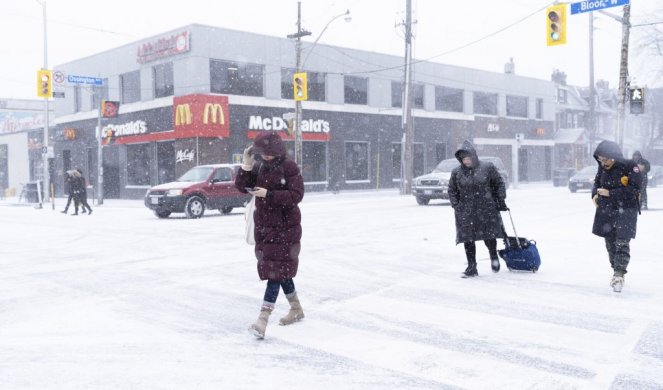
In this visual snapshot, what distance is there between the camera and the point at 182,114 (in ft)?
95.8

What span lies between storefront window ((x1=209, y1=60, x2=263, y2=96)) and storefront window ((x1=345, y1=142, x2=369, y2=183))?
707 centimetres

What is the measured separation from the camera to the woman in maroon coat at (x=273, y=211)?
5.20 meters

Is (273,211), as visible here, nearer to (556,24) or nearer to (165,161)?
(556,24)

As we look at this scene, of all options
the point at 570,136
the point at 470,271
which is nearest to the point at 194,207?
the point at 470,271

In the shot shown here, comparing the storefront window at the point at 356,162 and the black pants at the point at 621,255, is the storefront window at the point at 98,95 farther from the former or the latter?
the black pants at the point at 621,255

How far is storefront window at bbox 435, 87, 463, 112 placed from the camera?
41.6m

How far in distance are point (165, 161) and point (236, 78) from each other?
546cm

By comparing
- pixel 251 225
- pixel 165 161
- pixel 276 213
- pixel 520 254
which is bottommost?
pixel 520 254

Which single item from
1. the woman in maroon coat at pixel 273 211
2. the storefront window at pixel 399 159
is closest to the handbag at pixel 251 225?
the woman in maroon coat at pixel 273 211

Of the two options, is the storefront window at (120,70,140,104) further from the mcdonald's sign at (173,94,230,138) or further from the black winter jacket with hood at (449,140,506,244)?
the black winter jacket with hood at (449,140,506,244)

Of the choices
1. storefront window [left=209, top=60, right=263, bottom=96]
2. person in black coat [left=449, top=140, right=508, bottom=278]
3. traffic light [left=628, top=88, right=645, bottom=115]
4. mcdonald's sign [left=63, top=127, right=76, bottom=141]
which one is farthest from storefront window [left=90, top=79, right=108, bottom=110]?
person in black coat [left=449, top=140, right=508, bottom=278]

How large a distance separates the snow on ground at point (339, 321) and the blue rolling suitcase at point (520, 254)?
5.1 inches

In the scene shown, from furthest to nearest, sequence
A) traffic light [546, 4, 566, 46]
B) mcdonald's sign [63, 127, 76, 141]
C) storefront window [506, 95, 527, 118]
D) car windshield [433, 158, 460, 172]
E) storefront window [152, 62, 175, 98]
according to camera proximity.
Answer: storefront window [506, 95, 527, 118], mcdonald's sign [63, 127, 76, 141], storefront window [152, 62, 175, 98], car windshield [433, 158, 460, 172], traffic light [546, 4, 566, 46]

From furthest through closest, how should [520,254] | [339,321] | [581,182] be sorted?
[581,182] < [520,254] < [339,321]
